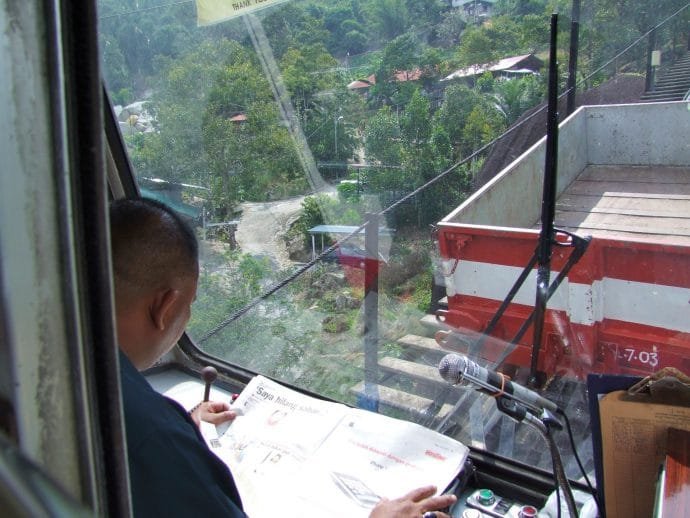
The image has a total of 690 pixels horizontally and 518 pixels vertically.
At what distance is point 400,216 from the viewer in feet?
5.99

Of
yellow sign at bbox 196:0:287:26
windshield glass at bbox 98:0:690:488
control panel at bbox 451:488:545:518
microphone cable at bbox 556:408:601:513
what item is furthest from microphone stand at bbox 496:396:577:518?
yellow sign at bbox 196:0:287:26

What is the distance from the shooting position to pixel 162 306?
1.13m

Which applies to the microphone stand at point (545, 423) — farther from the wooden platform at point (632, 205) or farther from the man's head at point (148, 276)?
the wooden platform at point (632, 205)

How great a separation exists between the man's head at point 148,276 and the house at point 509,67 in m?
0.83

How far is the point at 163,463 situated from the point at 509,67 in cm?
121

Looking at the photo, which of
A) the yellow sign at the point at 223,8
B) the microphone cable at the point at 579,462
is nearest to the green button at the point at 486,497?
the microphone cable at the point at 579,462

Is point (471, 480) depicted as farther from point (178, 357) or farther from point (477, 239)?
point (178, 357)

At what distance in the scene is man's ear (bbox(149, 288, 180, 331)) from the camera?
1.13 metres

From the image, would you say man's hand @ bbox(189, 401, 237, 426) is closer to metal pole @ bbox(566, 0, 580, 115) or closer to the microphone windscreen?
the microphone windscreen

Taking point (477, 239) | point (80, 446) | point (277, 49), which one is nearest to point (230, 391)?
point (477, 239)

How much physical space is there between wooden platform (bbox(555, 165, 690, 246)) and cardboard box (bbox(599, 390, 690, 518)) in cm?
77

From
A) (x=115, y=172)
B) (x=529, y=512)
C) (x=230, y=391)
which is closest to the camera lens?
(x=529, y=512)

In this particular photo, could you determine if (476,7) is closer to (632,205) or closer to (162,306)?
(632,205)

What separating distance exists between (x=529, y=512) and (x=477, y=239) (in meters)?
1.04
